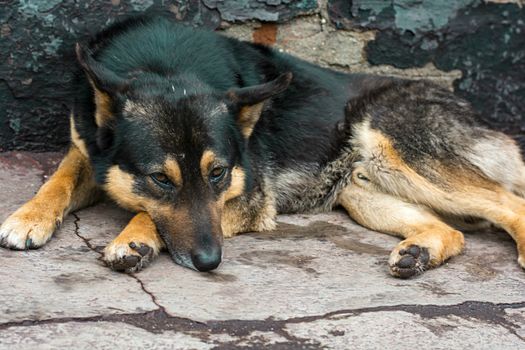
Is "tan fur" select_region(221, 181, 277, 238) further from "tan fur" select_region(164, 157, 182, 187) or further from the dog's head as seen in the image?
"tan fur" select_region(164, 157, 182, 187)

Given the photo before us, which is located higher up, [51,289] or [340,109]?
[340,109]

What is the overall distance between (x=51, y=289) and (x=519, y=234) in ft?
9.29

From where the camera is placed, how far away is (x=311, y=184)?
5715 millimetres

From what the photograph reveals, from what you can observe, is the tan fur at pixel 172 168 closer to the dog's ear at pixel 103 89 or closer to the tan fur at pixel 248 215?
the dog's ear at pixel 103 89

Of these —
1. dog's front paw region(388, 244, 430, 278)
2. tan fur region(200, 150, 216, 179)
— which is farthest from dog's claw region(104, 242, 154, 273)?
dog's front paw region(388, 244, 430, 278)

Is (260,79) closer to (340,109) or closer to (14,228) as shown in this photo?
(340,109)

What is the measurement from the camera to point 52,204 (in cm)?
482

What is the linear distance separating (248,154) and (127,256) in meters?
1.29

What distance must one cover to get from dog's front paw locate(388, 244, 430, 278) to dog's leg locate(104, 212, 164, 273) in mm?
1299

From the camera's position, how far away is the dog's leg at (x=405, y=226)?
185 inches

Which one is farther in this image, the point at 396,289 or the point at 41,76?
the point at 41,76

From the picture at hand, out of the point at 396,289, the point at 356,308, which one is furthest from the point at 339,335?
the point at 396,289

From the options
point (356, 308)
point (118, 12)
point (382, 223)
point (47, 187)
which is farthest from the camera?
point (118, 12)

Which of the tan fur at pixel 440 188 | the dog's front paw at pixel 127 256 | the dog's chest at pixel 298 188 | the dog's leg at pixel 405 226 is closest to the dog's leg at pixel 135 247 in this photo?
the dog's front paw at pixel 127 256
